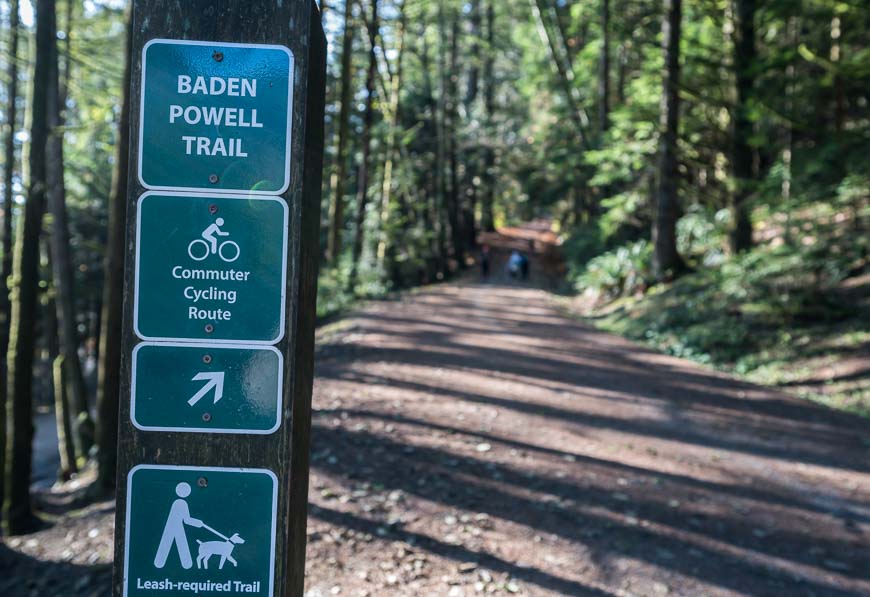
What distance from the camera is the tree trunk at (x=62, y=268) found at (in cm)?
1044

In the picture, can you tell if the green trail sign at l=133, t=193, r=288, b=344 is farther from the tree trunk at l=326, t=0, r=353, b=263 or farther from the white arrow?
the tree trunk at l=326, t=0, r=353, b=263

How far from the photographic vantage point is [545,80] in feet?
107

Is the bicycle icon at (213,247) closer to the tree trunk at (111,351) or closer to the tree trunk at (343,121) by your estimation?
the tree trunk at (111,351)

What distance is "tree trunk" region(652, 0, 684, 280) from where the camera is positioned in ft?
51.8

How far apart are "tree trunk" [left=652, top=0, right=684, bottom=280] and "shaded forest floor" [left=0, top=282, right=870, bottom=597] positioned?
22.6 feet

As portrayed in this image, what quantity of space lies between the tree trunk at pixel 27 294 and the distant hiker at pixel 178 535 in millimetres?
8427

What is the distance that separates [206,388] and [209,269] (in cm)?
35

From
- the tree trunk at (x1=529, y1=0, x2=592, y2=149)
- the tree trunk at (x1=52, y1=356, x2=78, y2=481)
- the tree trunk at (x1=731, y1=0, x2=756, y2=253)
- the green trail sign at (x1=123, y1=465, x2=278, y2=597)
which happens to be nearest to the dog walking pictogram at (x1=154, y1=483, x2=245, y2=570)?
the green trail sign at (x1=123, y1=465, x2=278, y2=597)

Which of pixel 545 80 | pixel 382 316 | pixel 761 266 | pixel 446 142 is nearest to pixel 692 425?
pixel 761 266

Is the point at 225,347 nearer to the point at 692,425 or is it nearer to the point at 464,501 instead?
the point at 464,501

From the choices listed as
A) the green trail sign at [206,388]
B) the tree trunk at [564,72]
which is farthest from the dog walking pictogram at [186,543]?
the tree trunk at [564,72]

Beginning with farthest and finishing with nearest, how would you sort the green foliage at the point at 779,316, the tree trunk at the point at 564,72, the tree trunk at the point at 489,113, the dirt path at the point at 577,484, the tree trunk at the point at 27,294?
the tree trunk at the point at 489,113 → the tree trunk at the point at 564,72 → the green foliage at the point at 779,316 → the tree trunk at the point at 27,294 → the dirt path at the point at 577,484

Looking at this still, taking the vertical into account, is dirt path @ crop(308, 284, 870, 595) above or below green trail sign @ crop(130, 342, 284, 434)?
below

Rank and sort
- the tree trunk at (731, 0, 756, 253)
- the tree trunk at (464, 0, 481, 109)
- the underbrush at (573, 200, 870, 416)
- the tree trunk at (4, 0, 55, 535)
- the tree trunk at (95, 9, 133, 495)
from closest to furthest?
the tree trunk at (95, 9, 133, 495) → the tree trunk at (4, 0, 55, 535) → the underbrush at (573, 200, 870, 416) → the tree trunk at (731, 0, 756, 253) → the tree trunk at (464, 0, 481, 109)
